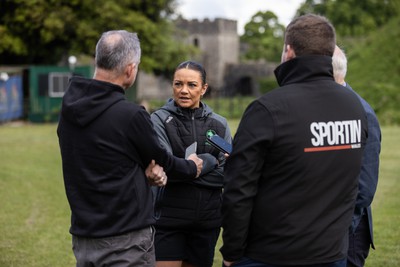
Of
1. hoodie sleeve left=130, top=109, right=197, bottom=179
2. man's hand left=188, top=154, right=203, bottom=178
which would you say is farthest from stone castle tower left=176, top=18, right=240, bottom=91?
hoodie sleeve left=130, top=109, right=197, bottom=179

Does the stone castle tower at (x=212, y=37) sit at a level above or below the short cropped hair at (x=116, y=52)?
below

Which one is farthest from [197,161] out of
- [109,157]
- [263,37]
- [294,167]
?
[263,37]

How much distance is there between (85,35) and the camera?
37.7 metres

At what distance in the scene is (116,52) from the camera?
430cm

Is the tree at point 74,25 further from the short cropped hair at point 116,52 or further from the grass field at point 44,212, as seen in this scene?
the short cropped hair at point 116,52

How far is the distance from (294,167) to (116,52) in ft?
3.81

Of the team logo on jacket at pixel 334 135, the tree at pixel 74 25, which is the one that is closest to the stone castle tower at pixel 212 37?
the tree at pixel 74 25

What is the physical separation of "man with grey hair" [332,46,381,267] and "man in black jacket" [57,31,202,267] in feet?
4.59

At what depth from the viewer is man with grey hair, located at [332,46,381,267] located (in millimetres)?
5023

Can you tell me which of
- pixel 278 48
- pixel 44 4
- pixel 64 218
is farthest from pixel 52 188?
pixel 278 48

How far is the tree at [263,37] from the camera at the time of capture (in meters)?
93.2

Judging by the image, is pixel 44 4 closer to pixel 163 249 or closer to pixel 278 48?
pixel 163 249

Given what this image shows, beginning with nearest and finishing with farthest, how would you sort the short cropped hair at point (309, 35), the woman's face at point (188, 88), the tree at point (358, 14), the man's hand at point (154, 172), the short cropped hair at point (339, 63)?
the short cropped hair at point (309, 35), the man's hand at point (154, 172), the short cropped hair at point (339, 63), the woman's face at point (188, 88), the tree at point (358, 14)

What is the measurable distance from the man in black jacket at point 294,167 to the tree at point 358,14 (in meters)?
65.0
